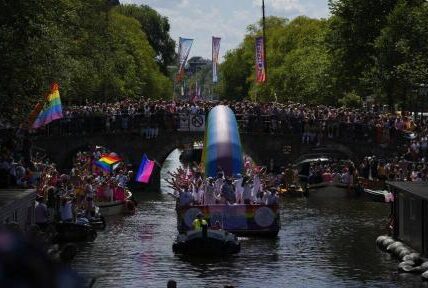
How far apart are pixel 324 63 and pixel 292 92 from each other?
61.6ft

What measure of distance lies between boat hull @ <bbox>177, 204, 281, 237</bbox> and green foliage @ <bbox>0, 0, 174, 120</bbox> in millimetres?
7796

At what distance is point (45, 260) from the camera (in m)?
2.63

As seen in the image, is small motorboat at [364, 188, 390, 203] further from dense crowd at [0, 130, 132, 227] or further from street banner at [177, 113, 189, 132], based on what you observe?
street banner at [177, 113, 189, 132]

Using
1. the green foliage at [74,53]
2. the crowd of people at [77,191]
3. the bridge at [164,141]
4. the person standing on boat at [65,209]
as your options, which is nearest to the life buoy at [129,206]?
the crowd of people at [77,191]

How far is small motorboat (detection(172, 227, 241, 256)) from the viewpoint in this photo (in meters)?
30.6

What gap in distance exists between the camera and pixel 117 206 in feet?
156

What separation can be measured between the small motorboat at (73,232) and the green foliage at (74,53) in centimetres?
496

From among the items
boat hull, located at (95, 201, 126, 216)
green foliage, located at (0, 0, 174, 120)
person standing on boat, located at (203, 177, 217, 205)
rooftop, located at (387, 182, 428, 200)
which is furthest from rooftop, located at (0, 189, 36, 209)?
boat hull, located at (95, 201, 126, 216)

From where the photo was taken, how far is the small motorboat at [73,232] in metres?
32.9

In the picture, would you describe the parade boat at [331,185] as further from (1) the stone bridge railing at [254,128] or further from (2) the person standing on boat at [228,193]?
(2) the person standing on boat at [228,193]

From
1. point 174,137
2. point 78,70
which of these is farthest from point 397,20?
point 78,70

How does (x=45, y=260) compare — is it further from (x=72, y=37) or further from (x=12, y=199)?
(x=72, y=37)

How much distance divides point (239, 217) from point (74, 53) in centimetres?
4082

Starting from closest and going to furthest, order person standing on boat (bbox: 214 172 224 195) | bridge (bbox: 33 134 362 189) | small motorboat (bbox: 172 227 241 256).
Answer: small motorboat (bbox: 172 227 241 256)
person standing on boat (bbox: 214 172 224 195)
bridge (bbox: 33 134 362 189)
